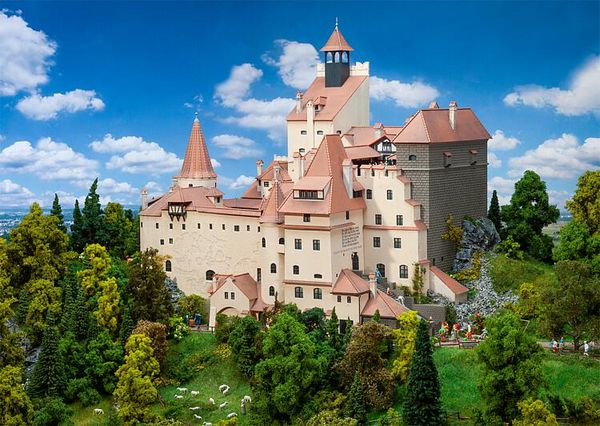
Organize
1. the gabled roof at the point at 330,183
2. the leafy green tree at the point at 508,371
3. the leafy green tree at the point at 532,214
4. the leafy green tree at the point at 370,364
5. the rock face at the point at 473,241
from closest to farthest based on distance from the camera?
the leafy green tree at the point at 508,371
the leafy green tree at the point at 370,364
the gabled roof at the point at 330,183
the rock face at the point at 473,241
the leafy green tree at the point at 532,214

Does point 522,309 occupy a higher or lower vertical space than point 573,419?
higher

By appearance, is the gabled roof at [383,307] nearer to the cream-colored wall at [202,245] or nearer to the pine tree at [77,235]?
the cream-colored wall at [202,245]

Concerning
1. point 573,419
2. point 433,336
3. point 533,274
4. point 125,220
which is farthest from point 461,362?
point 125,220

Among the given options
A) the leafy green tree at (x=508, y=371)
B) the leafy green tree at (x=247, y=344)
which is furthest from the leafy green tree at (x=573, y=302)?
the leafy green tree at (x=247, y=344)

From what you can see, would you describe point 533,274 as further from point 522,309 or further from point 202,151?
point 202,151

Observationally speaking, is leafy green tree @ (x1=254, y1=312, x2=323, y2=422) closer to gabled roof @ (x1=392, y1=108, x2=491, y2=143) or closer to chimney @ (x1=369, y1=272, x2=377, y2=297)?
chimney @ (x1=369, y1=272, x2=377, y2=297)

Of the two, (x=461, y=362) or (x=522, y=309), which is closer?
(x=461, y=362)

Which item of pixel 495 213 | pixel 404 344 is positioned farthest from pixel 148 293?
pixel 495 213
